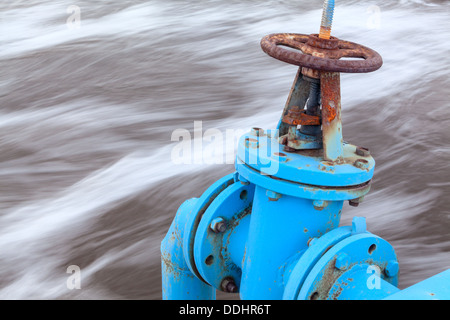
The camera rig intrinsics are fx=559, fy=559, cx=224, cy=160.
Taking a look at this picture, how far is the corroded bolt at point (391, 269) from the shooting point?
4.10 ft

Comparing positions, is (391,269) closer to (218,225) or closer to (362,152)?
(362,152)

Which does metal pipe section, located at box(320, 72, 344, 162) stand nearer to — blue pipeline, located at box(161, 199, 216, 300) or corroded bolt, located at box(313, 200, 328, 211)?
corroded bolt, located at box(313, 200, 328, 211)

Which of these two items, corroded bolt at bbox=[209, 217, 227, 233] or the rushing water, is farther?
the rushing water

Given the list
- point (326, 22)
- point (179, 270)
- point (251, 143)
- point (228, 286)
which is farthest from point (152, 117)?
point (326, 22)

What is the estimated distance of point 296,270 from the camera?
45.4 inches

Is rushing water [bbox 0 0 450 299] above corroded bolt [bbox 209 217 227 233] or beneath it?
beneath

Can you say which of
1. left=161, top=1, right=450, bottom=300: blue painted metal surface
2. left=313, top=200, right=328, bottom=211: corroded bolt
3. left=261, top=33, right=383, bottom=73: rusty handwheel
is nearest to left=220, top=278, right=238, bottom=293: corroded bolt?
left=161, top=1, right=450, bottom=300: blue painted metal surface

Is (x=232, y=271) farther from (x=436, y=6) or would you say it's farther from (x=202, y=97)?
(x=436, y=6)

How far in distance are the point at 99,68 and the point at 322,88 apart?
167 inches

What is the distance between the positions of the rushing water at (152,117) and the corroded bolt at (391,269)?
1.54m

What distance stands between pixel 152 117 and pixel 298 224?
10.2ft

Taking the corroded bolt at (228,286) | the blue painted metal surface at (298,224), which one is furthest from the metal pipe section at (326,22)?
the corroded bolt at (228,286)

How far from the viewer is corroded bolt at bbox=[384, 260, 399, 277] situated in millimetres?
1249

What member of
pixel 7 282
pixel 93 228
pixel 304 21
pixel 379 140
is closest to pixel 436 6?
pixel 304 21
